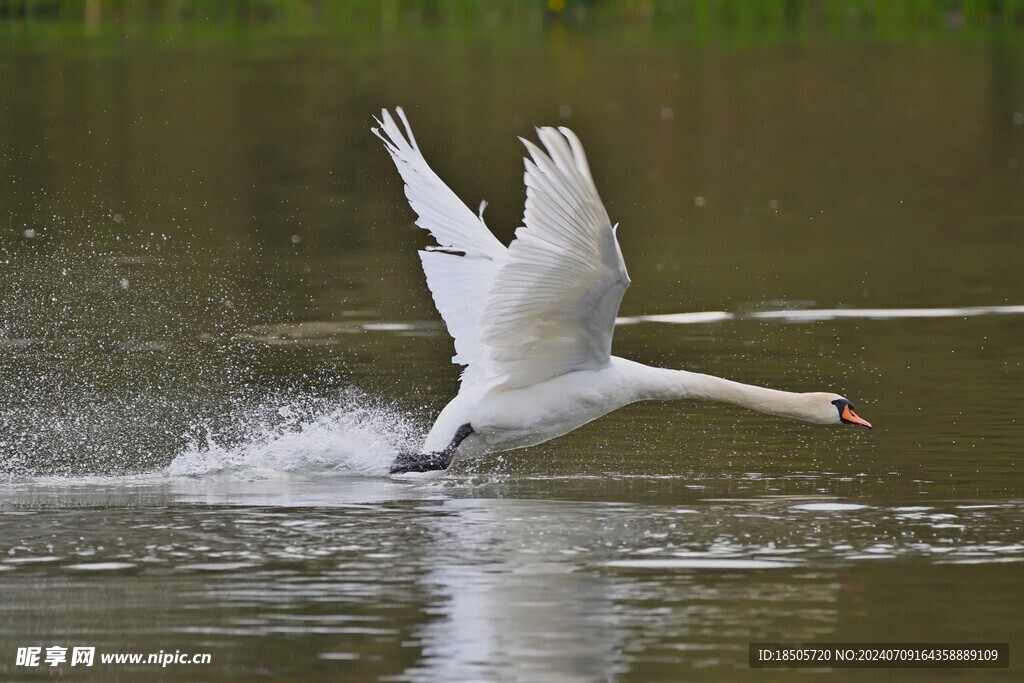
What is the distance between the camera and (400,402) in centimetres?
1260

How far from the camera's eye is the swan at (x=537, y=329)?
30.0ft

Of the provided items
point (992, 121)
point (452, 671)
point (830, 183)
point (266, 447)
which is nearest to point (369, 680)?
point (452, 671)

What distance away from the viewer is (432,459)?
10.4m

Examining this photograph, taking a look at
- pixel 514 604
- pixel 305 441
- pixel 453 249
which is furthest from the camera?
pixel 453 249

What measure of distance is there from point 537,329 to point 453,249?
133 centimetres

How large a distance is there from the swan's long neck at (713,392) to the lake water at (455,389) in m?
0.34

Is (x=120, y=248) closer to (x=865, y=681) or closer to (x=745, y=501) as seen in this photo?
(x=745, y=501)

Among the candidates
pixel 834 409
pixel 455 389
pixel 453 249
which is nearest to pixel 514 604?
pixel 834 409

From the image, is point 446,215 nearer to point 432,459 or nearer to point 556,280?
point 432,459

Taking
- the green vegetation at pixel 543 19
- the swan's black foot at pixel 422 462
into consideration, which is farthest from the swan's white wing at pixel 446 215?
the green vegetation at pixel 543 19

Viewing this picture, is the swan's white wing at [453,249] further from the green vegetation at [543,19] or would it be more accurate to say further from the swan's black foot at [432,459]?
the green vegetation at [543,19]

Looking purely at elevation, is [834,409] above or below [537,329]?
below

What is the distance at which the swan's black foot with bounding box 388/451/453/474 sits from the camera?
1034cm

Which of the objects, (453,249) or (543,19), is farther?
(543,19)
